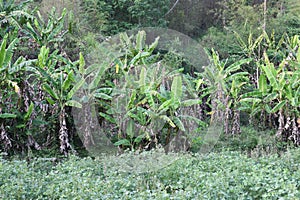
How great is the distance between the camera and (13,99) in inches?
280

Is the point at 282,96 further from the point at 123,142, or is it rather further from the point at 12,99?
the point at 12,99

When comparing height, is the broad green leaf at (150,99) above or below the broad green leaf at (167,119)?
above

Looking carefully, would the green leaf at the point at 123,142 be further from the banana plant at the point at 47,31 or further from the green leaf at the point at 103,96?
the banana plant at the point at 47,31

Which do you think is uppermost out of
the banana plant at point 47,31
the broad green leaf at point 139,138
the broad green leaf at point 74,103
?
the banana plant at point 47,31

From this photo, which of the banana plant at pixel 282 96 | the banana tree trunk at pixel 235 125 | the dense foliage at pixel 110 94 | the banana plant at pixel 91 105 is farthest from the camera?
the banana tree trunk at pixel 235 125

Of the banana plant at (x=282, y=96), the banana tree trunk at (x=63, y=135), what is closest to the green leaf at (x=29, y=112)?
the banana tree trunk at (x=63, y=135)

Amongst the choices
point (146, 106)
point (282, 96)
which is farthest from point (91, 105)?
point (282, 96)

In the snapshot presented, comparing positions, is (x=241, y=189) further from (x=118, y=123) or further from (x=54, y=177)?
(x=118, y=123)

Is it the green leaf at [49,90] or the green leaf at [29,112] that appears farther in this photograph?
the green leaf at [49,90]

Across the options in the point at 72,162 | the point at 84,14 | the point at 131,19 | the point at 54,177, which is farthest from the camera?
the point at 131,19

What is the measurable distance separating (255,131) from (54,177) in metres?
5.13

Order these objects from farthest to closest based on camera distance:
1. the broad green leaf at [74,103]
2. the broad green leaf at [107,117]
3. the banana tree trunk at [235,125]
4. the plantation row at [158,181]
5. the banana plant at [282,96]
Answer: the banana tree trunk at [235,125]
the banana plant at [282,96]
the broad green leaf at [107,117]
the broad green leaf at [74,103]
the plantation row at [158,181]

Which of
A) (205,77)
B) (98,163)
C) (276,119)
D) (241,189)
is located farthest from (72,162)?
(276,119)

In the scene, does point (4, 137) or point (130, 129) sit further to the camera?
point (130, 129)
